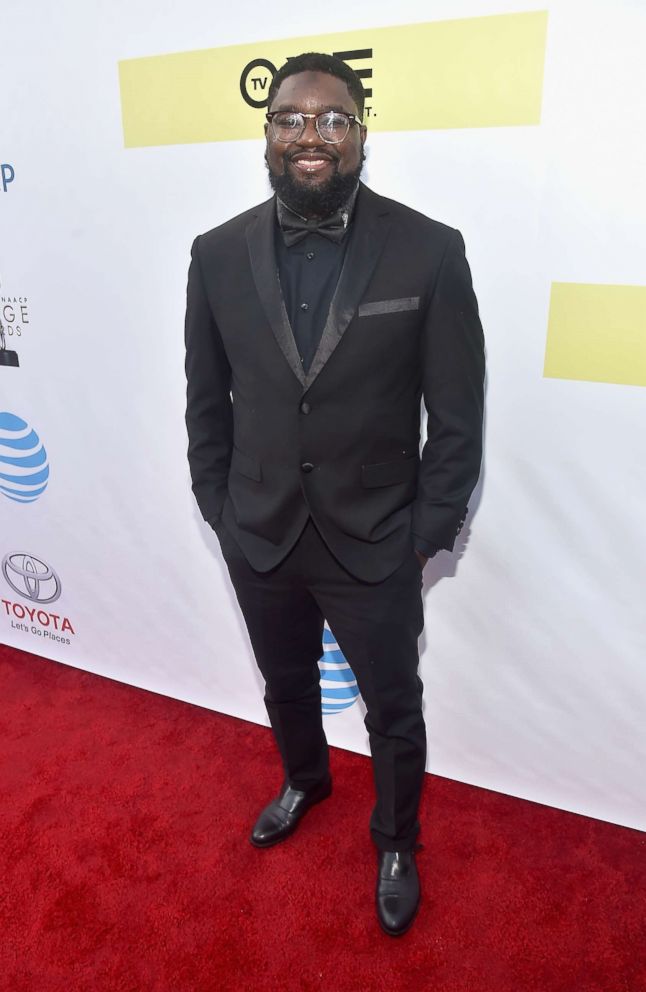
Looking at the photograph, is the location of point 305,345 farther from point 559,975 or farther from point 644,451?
point 559,975

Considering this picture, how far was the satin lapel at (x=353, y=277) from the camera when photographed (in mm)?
1541

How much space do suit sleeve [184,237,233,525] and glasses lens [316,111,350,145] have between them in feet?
1.34

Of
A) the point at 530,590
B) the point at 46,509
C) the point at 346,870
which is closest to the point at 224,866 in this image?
the point at 346,870

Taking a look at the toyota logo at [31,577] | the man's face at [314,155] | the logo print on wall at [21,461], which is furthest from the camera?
the toyota logo at [31,577]

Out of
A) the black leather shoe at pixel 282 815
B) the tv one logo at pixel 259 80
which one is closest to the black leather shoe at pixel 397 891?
the black leather shoe at pixel 282 815

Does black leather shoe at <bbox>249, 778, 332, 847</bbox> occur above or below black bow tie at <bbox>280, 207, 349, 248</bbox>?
below

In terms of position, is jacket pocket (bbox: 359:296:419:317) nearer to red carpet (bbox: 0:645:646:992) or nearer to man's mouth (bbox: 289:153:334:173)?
man's mouth (bbox: 289:153:334:173)

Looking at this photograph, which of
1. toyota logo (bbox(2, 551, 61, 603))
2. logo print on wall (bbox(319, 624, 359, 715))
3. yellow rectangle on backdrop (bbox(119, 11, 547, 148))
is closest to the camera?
yellow rectangle on backdrop (bbox(119, 11, 547, 148))

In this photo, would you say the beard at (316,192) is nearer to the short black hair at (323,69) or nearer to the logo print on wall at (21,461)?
the short black hair at (323,69)

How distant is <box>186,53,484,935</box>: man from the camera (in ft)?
5.04

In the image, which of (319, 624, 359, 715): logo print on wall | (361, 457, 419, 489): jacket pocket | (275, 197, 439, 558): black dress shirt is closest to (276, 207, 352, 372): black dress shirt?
(275, 197, 439, 558): black dress shirt

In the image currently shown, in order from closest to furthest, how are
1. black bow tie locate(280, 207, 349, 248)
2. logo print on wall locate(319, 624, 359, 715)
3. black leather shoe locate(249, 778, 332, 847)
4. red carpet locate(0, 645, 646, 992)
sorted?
black bow tie locate(280, 207, 349, 248)
red carpet locate(0, 645, 646, 992)
black leather shoe locate(249, 778, 332, 847)
logo print on wall locate(319, 624, 359, 715)

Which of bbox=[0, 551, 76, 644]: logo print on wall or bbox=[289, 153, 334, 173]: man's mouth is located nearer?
bbox=[289, 153, 334, 173]: man's mouth

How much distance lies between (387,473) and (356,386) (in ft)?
0.69
